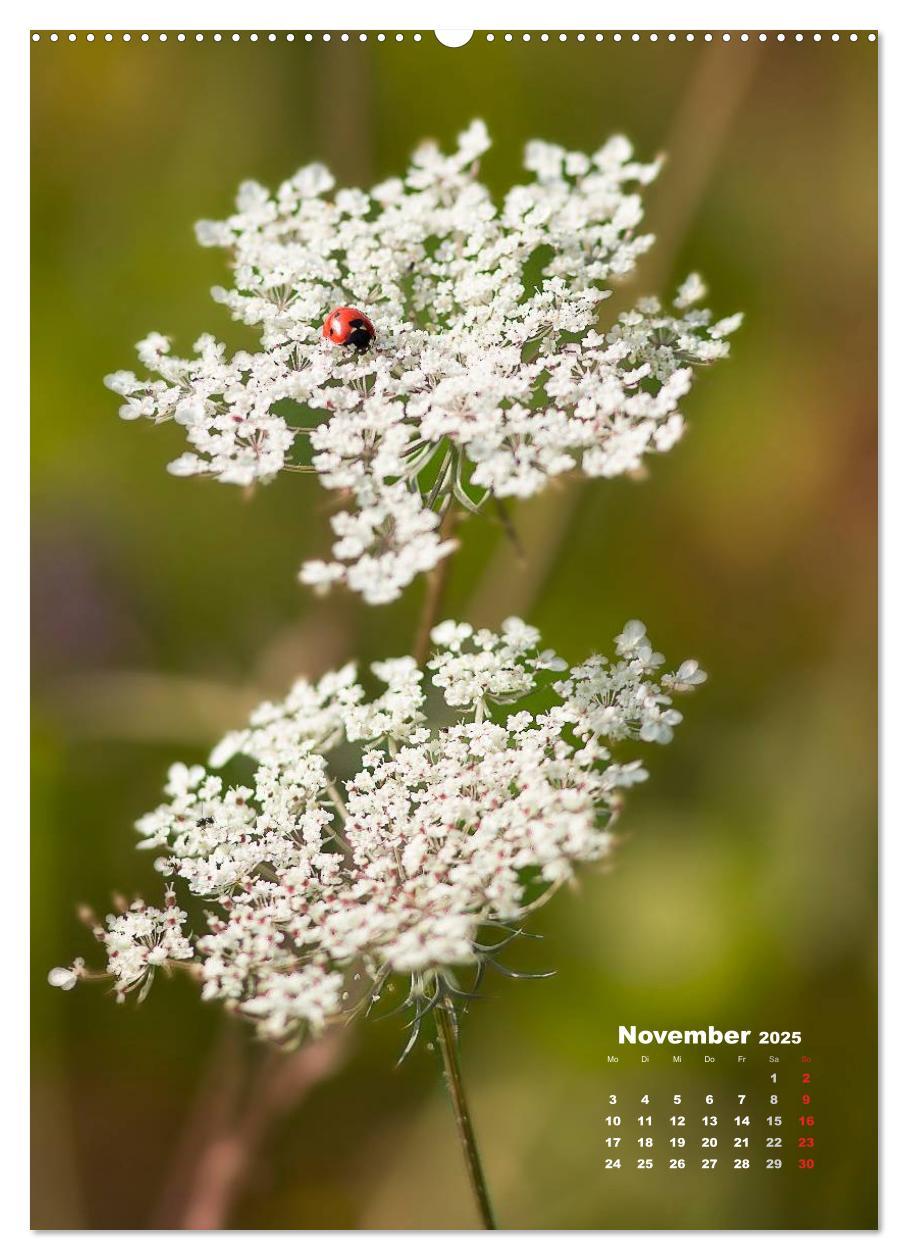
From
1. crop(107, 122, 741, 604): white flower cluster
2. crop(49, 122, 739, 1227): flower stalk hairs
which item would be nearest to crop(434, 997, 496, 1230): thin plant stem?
crop(49, 122, 739, 1227): flower stalk hairs

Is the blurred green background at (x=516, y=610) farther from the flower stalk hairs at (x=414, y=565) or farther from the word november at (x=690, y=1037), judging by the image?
the flower stalk hairs at (x=414, y=565)

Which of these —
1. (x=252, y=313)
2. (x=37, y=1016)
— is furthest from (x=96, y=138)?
(x=37, y=1016)

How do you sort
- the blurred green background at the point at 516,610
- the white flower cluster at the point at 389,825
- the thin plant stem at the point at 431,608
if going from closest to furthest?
the white flower cluster at the point at 389,825, the thin plant stem at the point at 431,608, the blurred green background at the point at 516,610

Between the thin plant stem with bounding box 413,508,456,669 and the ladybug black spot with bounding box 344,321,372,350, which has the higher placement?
the ladybug black spot with bounding box 344,321,372,350

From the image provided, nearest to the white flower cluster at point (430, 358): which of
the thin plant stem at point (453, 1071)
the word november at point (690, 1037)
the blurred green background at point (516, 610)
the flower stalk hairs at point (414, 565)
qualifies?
the flower stalk hairs at point (414, 565)

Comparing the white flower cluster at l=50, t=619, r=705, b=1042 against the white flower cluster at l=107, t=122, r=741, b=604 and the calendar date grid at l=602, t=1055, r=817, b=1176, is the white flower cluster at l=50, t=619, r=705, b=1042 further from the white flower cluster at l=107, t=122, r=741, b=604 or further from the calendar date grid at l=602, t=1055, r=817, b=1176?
the calendar date grid at l=602, t=1055, r=817, b=1176

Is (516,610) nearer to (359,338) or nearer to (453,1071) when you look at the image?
(359,338)

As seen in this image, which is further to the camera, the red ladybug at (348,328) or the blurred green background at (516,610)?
the blurred green background at (516,610)

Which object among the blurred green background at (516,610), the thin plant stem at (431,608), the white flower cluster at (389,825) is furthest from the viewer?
the blurred green background at (516,610)
